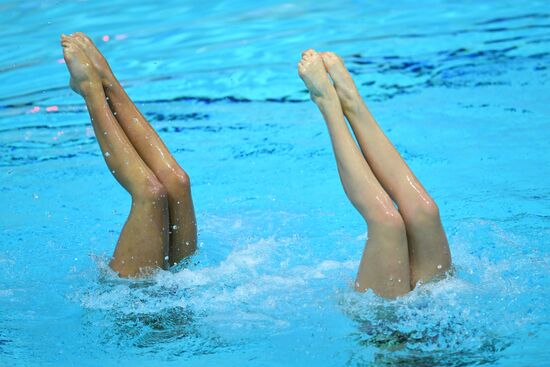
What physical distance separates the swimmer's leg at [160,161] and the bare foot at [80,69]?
0.04 m

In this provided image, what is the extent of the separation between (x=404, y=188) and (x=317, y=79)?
1.72 ft

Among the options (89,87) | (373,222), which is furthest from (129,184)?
(373,222)

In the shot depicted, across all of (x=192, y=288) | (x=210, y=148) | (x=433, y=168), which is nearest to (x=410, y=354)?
(x=192, y=288)

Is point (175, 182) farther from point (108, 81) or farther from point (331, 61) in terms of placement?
point (331, 61)

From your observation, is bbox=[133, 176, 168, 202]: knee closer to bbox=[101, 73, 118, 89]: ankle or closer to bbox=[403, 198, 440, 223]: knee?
bbox=[101, 73, 118, 89]: ankle

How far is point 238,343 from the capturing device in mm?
3141

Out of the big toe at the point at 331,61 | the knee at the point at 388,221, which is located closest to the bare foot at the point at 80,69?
the big toe at the point at 331,61

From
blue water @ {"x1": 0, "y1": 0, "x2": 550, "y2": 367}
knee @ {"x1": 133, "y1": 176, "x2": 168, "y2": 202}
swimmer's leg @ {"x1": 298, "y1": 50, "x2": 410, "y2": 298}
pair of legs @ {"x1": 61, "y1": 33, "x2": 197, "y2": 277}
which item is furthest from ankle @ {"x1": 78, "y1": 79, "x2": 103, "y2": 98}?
swimmer's leg @ {"x1": 298, "y1": 50, "x2": 410, "y2": 298}

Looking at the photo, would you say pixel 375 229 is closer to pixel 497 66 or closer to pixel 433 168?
pixel 433 168

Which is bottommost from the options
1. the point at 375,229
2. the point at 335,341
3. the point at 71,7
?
the point at 335,341

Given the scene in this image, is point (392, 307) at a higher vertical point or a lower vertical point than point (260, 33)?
lower

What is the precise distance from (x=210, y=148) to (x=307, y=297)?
7.48 feet

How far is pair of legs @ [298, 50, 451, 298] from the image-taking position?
292cm

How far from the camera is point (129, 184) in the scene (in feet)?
10.5
